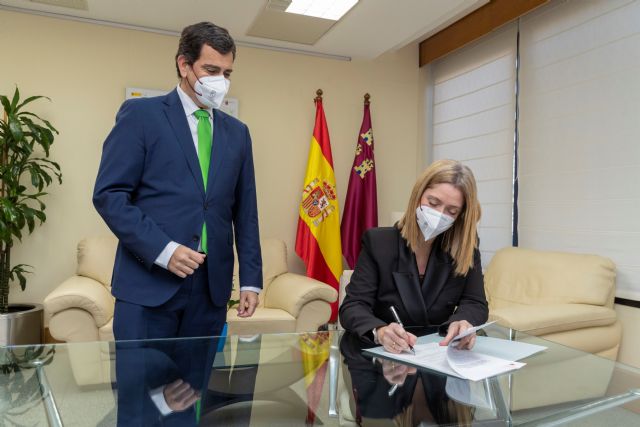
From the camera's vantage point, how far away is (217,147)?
1.62 metres

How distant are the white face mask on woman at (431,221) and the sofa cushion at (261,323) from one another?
1904mm

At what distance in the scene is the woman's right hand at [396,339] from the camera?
134cm

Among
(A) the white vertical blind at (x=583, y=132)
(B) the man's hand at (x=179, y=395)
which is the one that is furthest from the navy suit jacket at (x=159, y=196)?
(A) the white vertical blind at (x=583, y=132)

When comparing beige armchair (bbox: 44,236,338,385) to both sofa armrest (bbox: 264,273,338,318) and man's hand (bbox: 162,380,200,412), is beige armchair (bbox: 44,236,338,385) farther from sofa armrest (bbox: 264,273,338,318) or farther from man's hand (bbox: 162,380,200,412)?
man's hand (bbox: 162,380,200,412)

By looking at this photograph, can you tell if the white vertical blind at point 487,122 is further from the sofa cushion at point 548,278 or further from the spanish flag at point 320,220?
the spanish flag at point 320,220

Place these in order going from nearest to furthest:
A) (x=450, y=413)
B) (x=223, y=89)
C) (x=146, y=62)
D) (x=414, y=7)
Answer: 1. (x=450, y=413)
2. (x=223, y=89)
3. (x=414, y=7)
4. (x=146, y=62)

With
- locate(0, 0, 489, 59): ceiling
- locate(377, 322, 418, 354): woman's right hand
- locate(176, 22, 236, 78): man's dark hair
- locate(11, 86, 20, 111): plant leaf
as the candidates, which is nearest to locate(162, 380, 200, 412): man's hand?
locate(377, 322, 418, 354): woman's right hand

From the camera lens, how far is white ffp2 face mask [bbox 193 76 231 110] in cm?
158

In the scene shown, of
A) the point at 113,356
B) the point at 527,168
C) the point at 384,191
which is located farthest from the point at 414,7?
the point at 113,356

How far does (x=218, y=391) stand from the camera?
1.00 metres

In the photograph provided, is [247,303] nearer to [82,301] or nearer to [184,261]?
[184,261]

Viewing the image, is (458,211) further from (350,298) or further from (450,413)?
(450,413)

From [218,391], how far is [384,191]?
421cm

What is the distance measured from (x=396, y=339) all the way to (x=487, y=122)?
3364mm
